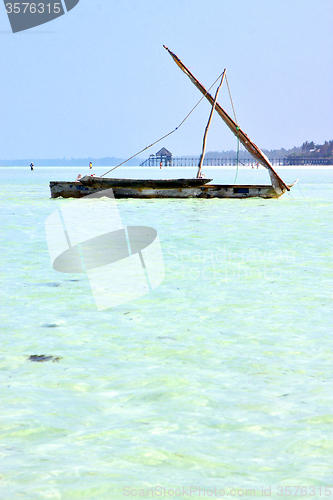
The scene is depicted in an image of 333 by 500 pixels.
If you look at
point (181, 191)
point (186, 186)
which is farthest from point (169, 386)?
point (181, 191)

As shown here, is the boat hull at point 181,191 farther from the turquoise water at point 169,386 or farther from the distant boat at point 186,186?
the turquoise water at point 169,386

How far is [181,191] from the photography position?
1048 inches

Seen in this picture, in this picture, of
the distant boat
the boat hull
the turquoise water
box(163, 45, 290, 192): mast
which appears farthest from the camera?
the boat hull

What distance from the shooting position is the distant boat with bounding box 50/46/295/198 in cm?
2573

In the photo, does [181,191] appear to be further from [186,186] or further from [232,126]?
[232,126]

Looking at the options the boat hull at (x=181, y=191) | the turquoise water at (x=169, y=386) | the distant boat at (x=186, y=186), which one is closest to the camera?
the turquoise water at (x=169, y=386)

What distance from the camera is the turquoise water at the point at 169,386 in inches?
127

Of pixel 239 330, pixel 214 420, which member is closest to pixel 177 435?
pixel 214 420

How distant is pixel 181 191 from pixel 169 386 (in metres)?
22.5

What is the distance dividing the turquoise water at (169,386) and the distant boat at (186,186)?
17.1 metres

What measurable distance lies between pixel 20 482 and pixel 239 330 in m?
3.27

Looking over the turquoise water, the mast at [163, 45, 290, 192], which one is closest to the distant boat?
the mast at [163, 45, 290, 192]

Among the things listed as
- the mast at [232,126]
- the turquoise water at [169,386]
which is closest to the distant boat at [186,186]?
the mast at [232,126]

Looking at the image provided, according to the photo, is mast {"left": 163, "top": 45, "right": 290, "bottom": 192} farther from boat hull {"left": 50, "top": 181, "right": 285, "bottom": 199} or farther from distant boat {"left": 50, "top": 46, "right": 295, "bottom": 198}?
boat hull {"left": 50, "top": 181, "right": 285, "bottom": 199}
